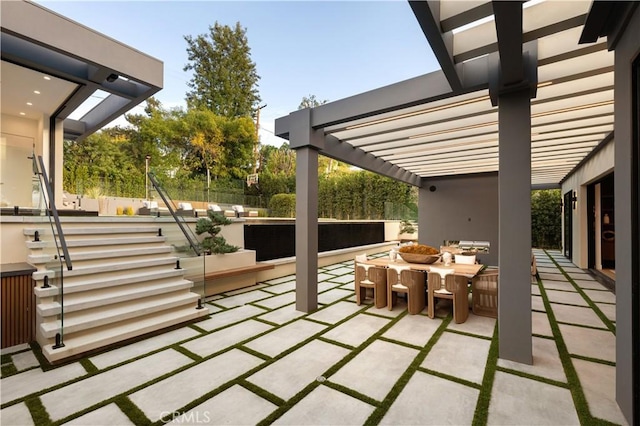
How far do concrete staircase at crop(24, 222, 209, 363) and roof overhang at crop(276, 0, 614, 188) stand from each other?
2927 millimetres

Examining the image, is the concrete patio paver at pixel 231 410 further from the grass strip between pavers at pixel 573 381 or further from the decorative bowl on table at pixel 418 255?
the decorative bowl on table at pixel 418 255

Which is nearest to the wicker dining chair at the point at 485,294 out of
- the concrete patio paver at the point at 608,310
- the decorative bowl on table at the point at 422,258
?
the decorative bowl on table at the point at 422,258

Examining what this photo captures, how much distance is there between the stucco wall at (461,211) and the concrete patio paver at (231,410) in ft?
27.6

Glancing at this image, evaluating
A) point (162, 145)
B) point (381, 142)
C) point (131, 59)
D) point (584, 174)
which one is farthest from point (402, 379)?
point (162, 145)

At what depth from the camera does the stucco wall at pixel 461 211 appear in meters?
8.60

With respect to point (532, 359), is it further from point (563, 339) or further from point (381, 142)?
point (381, 142)

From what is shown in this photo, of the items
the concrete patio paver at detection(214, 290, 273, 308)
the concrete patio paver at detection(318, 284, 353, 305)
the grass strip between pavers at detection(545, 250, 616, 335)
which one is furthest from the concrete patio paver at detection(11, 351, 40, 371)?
the grass strip between pavers at detection(545, 250, 616, 335)

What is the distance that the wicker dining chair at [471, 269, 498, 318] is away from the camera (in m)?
4.10

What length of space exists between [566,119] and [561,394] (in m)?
3.69

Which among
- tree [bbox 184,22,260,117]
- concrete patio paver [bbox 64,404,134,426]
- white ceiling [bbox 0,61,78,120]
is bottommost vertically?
concrete patio paver [bbox 64,404,134,426]

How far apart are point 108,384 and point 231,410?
122cm

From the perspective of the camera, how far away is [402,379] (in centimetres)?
248

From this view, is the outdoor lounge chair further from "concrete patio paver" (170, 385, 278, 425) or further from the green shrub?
the green shrub

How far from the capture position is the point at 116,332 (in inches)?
128
